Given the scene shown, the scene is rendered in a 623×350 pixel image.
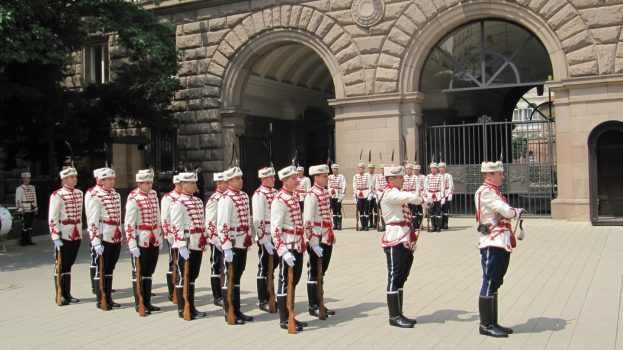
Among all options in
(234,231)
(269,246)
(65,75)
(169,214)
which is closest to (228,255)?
(234,231)

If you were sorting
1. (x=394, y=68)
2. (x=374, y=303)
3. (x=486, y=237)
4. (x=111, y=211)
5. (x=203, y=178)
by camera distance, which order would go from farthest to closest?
(x=203, y=178), (x=394, y=68), (x=111, y=211), (x=374, y=303), (x=486, y=237)

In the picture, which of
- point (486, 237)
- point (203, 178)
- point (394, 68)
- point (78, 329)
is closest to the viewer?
point (486, 237)

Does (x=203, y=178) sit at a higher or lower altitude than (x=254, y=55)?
lower

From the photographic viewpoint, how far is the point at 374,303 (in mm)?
8633

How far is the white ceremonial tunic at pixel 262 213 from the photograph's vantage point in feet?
27.2

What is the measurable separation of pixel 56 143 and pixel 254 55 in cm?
673

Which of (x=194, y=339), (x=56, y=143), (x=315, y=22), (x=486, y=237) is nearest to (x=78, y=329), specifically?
(x=194, y=339)

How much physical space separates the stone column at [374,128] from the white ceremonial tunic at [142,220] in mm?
10817

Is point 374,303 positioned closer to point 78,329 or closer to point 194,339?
point 194,339

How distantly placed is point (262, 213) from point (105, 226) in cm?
243

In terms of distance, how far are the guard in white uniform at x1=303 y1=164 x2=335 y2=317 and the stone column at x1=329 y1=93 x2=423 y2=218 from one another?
36.0 feet

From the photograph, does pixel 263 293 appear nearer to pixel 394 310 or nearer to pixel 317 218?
pixel 317 218

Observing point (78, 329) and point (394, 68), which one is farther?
point (394, 68)

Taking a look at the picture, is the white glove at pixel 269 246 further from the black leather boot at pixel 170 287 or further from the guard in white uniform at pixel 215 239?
the black leather boot at pixel 170 287
